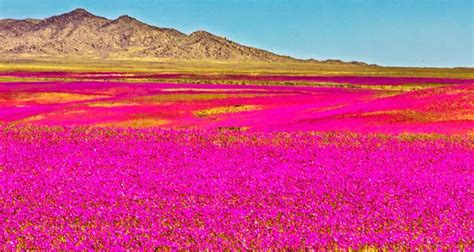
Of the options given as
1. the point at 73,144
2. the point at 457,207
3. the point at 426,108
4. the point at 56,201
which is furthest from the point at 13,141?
the point at 426,108

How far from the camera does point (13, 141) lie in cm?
2136

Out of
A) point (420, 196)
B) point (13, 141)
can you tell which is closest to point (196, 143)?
point (13, 141)

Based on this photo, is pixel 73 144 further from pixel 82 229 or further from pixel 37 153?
pixel 82 229

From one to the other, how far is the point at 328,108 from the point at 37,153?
2773 centimetres

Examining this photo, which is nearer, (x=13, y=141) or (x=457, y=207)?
(x=457, y=207)

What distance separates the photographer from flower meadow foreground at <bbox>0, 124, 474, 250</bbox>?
10.2 metres

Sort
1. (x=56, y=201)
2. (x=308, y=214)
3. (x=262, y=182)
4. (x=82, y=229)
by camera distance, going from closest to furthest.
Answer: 1. (x=82, y=229)
2. (x=308, y=214)
3. (x=56, y=201)
4. (x=262, y=182)

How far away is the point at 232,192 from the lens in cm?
1353

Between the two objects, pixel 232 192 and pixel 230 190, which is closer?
pixel 232 192

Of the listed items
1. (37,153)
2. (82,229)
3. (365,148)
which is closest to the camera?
(82,229)

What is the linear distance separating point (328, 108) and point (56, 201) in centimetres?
3293

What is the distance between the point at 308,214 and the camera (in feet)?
38.9

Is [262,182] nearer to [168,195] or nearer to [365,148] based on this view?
[168,195]

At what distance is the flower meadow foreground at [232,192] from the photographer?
400 inches
